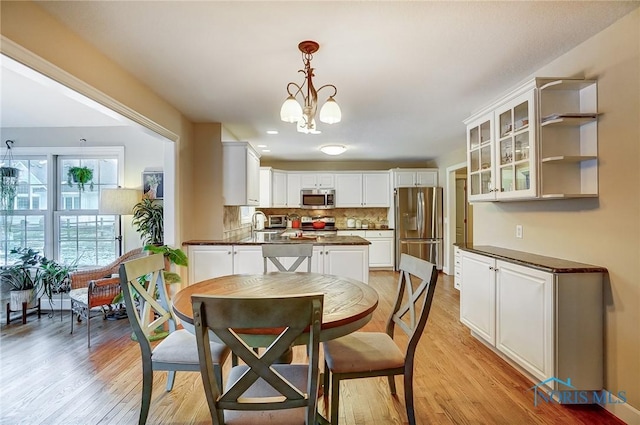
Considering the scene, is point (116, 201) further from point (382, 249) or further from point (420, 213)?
point (420, 213)

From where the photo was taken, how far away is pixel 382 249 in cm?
659

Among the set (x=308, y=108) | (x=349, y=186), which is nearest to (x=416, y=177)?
(x=349, y=186)

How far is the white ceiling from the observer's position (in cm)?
178

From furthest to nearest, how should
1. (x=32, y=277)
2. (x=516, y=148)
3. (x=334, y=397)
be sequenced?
1. (x=32, y=277)
2. (x=516, y=148)
3. (x=334, y=397)

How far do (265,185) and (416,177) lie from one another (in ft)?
10.3

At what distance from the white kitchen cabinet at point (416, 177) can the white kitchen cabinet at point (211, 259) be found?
4.08 meters

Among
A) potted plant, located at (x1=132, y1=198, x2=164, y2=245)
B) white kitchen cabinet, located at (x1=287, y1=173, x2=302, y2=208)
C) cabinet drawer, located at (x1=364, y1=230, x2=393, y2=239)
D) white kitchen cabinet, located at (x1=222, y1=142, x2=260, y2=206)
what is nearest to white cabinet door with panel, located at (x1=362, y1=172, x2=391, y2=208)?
cabinet drawer, located at (x1=364, y1=230, x2=393, y2=239)

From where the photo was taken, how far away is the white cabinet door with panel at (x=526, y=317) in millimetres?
2037

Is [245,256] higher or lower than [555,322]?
higher

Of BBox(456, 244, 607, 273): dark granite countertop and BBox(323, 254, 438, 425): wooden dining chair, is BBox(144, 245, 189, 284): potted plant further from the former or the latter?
BBox(456, 244, 607, 273): dark granite countertop

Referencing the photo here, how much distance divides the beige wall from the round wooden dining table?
1480mm

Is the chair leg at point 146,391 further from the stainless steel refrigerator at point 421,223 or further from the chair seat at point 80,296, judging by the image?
the stainless steel refrigerator at point 421,223

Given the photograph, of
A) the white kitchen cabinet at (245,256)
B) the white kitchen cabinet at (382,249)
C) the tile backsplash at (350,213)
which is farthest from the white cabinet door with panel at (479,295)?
the tile backsplash at (350,213)

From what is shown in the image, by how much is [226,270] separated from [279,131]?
6.65 feet
